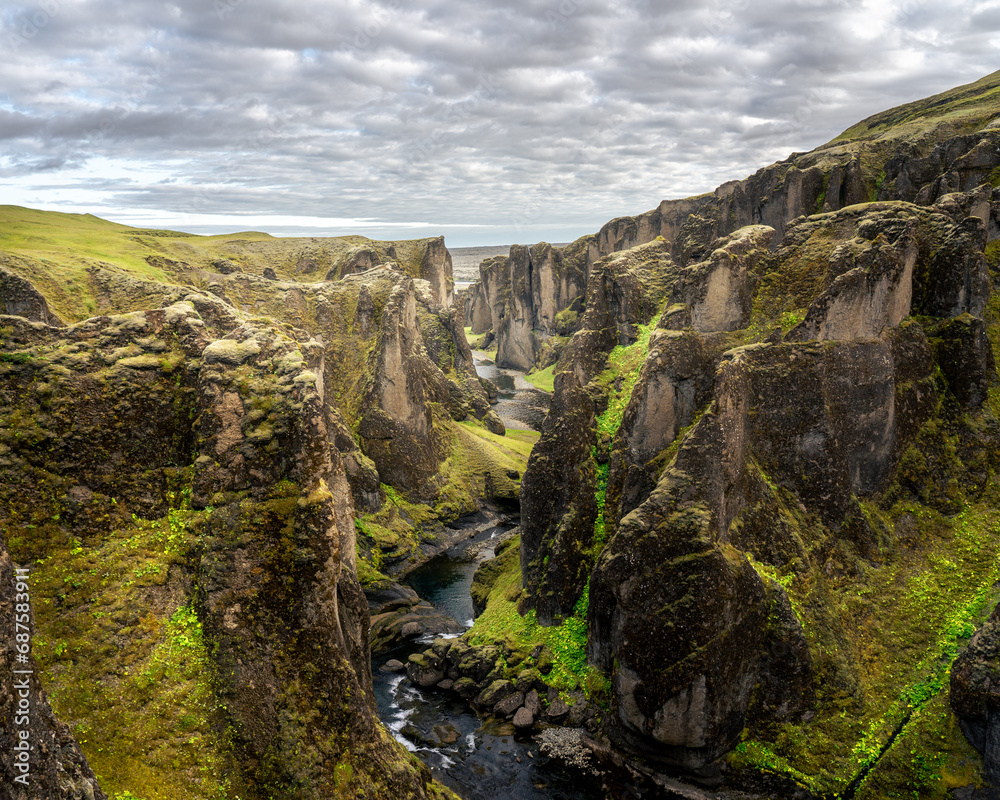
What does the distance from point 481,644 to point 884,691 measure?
64.2ft

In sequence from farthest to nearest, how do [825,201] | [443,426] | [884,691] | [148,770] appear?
[825,201], [443,426], [884,691], [148,770]

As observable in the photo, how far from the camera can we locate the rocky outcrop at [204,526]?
16938mm

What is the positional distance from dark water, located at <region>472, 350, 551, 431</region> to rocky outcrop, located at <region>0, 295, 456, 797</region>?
69.8 metres

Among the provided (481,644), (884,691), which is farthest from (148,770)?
(884,691)

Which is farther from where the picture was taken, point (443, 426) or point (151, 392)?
point (443, 426)

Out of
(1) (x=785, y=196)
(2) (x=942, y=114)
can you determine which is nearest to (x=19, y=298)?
(1) (x=785, y=196)

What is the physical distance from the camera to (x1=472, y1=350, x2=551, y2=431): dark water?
3661 inches

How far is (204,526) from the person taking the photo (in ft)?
60.5

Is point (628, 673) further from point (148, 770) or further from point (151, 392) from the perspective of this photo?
point (151, 392)

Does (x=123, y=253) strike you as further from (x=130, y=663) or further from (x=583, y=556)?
(x=130, y=663)

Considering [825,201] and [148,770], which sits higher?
[825,201]

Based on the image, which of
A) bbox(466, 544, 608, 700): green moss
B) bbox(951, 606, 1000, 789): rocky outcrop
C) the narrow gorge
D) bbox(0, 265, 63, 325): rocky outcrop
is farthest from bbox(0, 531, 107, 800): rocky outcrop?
bbox(0, 265, 63, 325): rocky outcrop

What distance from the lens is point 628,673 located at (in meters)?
26.0

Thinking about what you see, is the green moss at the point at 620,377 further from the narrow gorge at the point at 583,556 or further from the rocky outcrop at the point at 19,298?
the rocky outcrop at the point at 19,298
